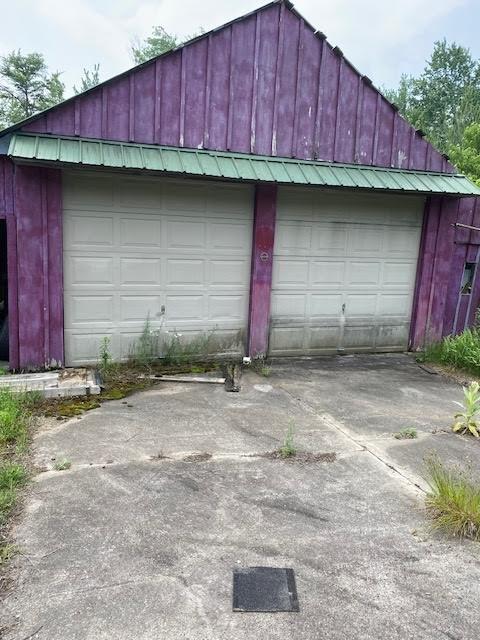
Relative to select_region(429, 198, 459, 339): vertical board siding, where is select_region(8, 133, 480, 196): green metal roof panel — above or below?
above

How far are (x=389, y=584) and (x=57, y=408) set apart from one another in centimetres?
370

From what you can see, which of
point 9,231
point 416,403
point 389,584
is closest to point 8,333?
point 9,231

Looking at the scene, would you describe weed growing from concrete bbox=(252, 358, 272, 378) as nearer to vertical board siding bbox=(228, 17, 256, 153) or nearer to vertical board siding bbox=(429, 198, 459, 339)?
vertical board siding bbox=(228, 17, 256, 153)

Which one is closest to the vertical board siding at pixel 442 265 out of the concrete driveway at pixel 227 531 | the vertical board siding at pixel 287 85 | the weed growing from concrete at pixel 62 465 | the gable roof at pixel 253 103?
the gable roof at pixel 253 103

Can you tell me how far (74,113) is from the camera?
19.8 ft

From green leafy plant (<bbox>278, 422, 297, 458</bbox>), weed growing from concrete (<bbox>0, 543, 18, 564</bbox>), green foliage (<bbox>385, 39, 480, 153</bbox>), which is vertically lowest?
weed growing from concrete (<bbox>0, 543, 18, 564</bbox>)

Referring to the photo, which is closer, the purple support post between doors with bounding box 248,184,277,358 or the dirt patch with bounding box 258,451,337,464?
the dirt patch with bounding box 258,451,337,464

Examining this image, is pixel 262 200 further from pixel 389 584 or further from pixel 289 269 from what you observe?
pixel 389 584

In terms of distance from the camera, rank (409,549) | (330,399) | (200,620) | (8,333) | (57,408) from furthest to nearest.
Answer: (8,333) → (330,399) → (57,408) → (409,549) → (200,620)

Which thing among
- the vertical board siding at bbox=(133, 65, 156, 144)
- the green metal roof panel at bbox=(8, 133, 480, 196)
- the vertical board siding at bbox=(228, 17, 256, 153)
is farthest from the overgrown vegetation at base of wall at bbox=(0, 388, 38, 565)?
the vertical board siding at bbox=(228, 17, 256, 153)

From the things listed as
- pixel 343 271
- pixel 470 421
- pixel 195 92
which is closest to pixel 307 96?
pixel 195 92

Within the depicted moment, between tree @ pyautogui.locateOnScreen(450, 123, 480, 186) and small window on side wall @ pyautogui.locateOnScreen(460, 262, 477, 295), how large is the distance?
1249cm

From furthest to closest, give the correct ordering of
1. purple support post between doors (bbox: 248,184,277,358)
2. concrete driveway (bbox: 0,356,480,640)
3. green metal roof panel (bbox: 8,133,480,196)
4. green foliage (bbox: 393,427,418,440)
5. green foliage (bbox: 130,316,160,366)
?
purple support post between doors (bbox: 248,184,277,358)
green foliage (bbox: 130,316,160,366)
green metal roof panel (bbox: 8,133,480,196)
green foliage (bbox: 393,427,418,440)
concrete driveway (bbox: 0,356,480,640)

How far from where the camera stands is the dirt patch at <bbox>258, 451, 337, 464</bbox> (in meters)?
4.23
